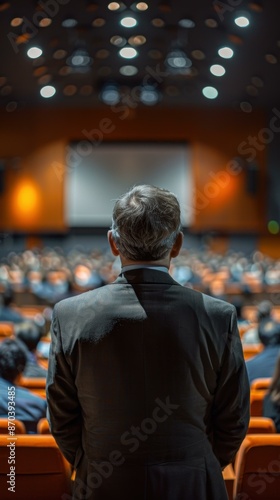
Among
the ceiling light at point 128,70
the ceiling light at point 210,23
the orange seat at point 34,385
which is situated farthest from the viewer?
the ceiling light at point 128,70

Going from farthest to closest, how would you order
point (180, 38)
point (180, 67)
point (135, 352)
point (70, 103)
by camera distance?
point (70, 103) → point (180, 67) → point (180, 38) → point (135, 352)

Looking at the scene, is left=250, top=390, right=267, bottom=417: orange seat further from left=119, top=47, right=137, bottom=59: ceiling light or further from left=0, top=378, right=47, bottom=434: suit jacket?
left=119, top=47, right=137, bottom=59: ceiling light

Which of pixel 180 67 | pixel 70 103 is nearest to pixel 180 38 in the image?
pixel 180 67

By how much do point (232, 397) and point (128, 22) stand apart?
1222 centimetres

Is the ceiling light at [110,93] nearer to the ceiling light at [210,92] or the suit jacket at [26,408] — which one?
the ceiling light at [210,92]

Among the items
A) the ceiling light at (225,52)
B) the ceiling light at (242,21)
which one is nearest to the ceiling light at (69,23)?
the ceiling light at (242,21)

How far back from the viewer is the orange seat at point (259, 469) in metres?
2.37

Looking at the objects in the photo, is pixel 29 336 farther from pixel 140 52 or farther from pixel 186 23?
pixel 140 52

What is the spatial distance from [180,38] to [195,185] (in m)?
8.85

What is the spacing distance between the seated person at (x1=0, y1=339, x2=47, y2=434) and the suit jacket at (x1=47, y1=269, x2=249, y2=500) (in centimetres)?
131

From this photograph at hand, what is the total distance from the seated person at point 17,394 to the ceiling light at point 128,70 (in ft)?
46.6

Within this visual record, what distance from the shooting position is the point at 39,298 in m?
11.4

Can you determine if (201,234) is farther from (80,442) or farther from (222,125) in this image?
(80,442)

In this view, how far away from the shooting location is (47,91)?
63.8 ft
